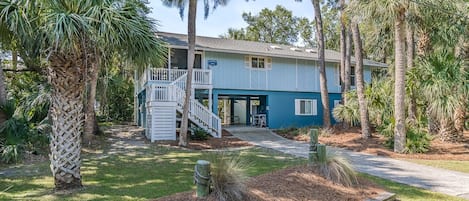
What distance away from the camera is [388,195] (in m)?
5.80

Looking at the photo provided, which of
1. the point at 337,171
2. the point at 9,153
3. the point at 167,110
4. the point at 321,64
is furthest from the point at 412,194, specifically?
the point at 321,64

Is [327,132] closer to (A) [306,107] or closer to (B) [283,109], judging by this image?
(B) [283,109]

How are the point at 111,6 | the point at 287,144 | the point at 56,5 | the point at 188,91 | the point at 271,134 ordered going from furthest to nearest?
the point at 271,134, the point at 287,144, the point at 188,91, the point at 111,6, the point at 56,5

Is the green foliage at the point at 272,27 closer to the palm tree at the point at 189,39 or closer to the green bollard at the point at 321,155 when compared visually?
the palm tree at the point at 189,39

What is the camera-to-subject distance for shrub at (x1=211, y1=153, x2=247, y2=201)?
4.36 metres

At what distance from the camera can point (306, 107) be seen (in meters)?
22.6

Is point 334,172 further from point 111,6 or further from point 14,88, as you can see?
point 14,88

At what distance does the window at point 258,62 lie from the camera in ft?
68.7

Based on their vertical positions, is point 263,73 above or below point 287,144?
above

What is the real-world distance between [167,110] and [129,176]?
7591 mm

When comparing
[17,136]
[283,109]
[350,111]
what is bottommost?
[17,136]

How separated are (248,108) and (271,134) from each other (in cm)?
647

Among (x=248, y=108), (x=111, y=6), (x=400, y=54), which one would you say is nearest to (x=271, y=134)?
(x=248, y=108)

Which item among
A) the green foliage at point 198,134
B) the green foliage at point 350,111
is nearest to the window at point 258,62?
the green foliage at point 350,111
